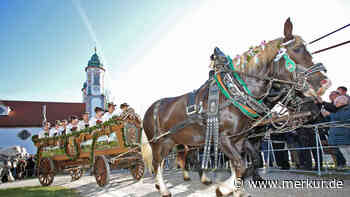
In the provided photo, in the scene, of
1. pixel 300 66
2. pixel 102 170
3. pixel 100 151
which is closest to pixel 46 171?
pixel 100 151

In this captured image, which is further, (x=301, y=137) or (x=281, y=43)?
(x=301, y=137)

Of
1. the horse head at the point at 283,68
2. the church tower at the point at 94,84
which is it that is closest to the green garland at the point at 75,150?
the horse head at the point at 283,68

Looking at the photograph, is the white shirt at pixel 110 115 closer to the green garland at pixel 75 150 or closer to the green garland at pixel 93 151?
the green garland at pixel 93 151

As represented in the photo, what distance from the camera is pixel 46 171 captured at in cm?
724

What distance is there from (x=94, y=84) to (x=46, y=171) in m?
32.1

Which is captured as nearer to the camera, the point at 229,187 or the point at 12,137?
the point at 229,187

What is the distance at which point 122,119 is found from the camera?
5.69 metres

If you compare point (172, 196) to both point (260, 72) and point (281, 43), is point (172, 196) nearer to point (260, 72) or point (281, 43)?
point (260, 72)

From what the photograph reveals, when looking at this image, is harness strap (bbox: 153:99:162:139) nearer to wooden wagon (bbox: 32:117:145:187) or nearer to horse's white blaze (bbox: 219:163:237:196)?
wooden wagon (bbox: 32:117:145:187)

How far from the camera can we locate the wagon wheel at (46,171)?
707cm

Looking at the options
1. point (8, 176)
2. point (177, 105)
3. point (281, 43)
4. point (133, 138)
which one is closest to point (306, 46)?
point (281, 43)

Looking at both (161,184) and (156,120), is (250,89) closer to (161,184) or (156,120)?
(156,120)

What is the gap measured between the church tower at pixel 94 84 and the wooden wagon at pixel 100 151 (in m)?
27.8

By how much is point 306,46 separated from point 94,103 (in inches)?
1410
